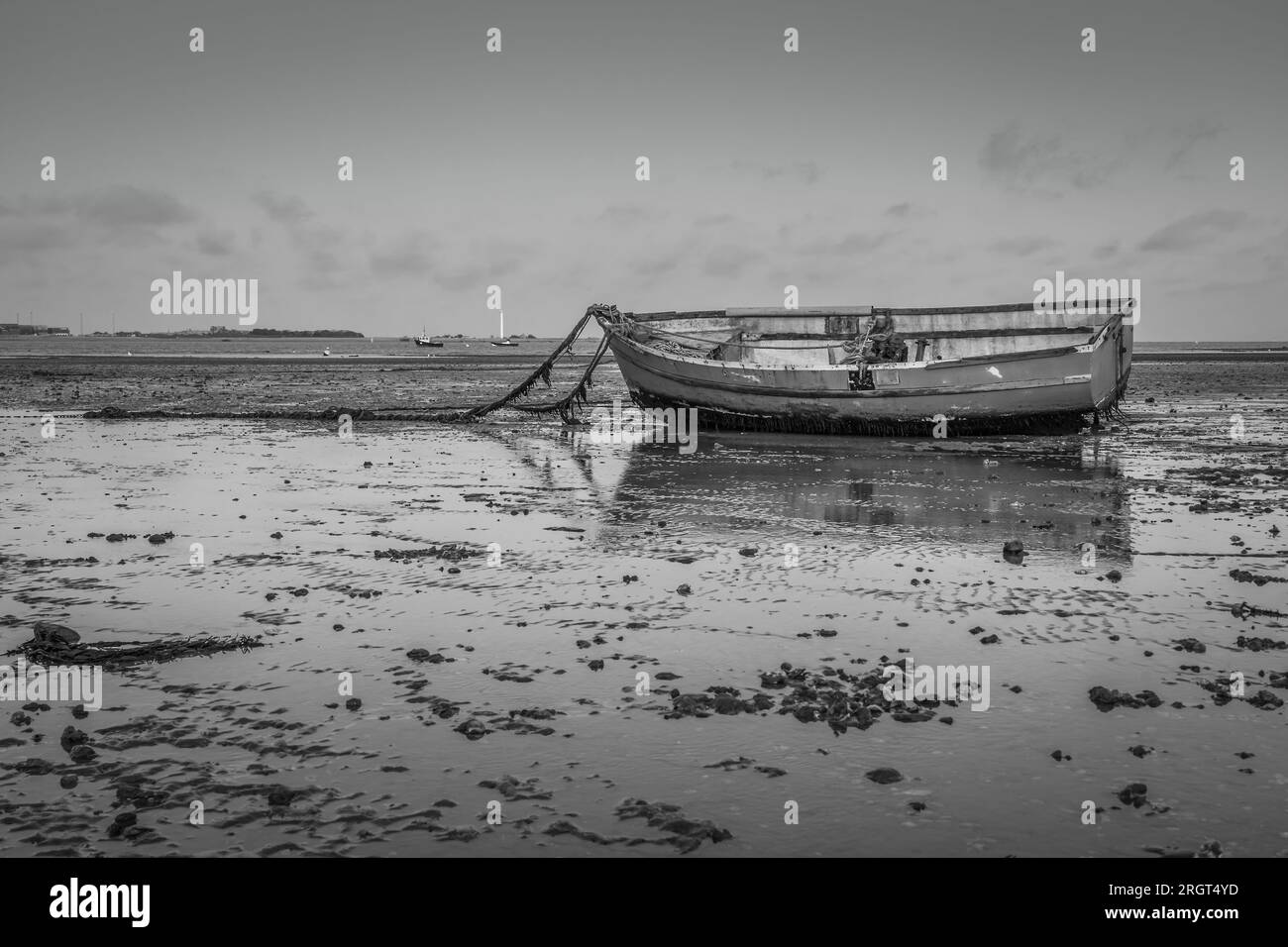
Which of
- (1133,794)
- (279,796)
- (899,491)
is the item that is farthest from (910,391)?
(279,796)

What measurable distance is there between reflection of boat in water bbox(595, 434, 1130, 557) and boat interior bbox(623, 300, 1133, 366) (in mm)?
5521

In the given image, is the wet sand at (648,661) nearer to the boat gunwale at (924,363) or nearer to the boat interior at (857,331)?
the boat gunwale at (924,363)

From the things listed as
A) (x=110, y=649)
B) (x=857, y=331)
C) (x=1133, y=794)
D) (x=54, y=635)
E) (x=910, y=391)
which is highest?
(x=857, y=331)

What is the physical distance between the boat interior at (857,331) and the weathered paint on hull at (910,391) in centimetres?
110

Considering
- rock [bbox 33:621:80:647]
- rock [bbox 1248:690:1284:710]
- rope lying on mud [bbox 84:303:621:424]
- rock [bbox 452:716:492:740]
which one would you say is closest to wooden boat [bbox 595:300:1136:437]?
rope lying on mud [bbox 84:303:621:424]

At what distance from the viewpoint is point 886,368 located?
2459 cm

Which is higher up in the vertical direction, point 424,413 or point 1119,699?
point 424,413

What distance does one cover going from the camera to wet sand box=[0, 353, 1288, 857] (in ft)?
17.1

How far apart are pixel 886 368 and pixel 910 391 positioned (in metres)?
0.83

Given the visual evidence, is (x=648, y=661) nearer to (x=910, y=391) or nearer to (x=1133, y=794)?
(x=1133, y=794)

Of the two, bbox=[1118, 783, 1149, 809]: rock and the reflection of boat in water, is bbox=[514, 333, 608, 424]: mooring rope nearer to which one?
the reflection of boat in water
